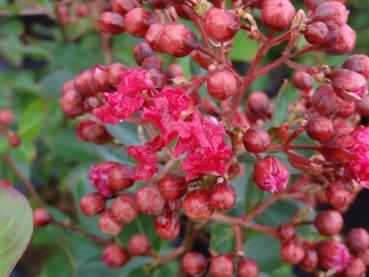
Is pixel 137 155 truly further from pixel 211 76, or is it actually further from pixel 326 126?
pixel 326 126

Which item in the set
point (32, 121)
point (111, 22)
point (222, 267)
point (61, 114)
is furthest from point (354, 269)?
point (61, 114)

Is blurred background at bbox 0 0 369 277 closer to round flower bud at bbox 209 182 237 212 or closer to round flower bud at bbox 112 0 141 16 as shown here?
round flower bud at bbox 112 0 141 16

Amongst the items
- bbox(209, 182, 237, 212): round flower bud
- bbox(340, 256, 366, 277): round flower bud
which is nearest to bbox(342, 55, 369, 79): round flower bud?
bbox(209, 182, 237, 212): round flower bud

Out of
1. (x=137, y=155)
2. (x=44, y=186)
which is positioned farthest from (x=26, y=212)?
(x=44, y=186)

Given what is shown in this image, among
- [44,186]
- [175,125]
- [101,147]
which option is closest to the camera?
[175,125]

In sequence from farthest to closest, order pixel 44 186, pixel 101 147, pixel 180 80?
pixel 44 186 < pixel 101 147 < pixel 180 80

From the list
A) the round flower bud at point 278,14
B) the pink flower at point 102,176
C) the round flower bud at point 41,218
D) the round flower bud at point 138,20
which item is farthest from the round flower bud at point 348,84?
the round flower bud at point 41,218

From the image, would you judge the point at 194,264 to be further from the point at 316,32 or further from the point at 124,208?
the point at 316,32
